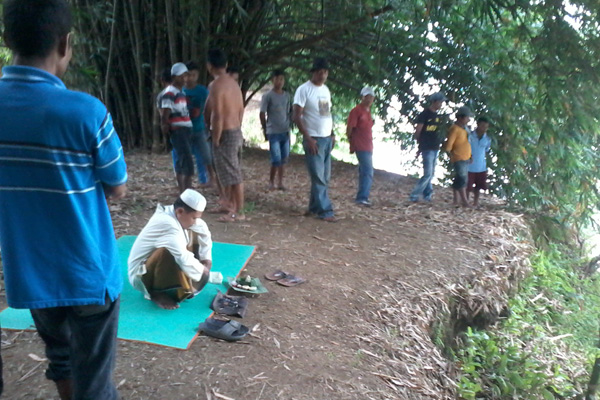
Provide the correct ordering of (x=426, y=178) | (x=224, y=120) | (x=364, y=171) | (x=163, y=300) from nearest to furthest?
(x=163, y=300)
(x=224, y=120)
(x=364, y=171)
(x=426, y=178)

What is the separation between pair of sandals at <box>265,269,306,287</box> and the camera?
3836 mm

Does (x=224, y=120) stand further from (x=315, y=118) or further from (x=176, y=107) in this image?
(x=315, y=118)

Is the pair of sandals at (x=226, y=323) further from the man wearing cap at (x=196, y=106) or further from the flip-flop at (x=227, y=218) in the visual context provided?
the man wearing cap at (x=196, y=106)

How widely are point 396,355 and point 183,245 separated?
61.0 inches

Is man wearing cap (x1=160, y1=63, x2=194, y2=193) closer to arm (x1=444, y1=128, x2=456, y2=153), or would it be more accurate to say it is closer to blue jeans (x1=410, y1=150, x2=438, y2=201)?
blue jeans (x1=410, y1=150, x2=438, y2=201)

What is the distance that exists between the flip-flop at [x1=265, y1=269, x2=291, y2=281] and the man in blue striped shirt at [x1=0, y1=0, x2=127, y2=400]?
216 centimetres

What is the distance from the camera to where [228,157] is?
4871 mm

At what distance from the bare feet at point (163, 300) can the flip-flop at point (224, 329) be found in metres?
0.31

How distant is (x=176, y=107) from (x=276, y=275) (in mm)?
2171

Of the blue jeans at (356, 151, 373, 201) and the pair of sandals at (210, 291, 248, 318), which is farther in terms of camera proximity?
the blue jeans at (356, 151, 373, 201)

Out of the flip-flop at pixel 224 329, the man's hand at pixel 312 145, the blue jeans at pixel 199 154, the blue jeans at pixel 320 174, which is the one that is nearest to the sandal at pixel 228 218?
the blue jeans at pixel 199 154

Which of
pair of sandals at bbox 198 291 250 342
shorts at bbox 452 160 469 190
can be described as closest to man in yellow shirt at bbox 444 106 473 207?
shorts at bbox 452 160 469 190

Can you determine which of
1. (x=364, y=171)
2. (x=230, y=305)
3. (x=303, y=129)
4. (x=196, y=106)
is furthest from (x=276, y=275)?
(x=364, y=171)

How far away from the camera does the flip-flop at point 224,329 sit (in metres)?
2.98
